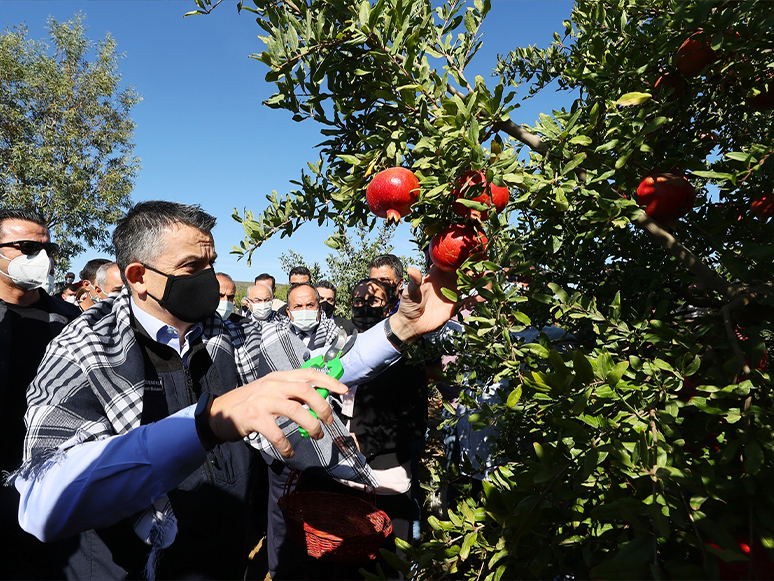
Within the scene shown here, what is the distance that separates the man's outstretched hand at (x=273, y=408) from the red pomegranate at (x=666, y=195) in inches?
38.5

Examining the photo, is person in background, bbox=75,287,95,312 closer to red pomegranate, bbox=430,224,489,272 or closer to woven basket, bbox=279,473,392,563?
woven basket, bbox=279,473,392,563

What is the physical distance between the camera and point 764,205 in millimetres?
1263

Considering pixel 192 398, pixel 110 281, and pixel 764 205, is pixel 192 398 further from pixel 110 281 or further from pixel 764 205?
pixel 110 281

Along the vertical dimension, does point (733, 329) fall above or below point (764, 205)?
below

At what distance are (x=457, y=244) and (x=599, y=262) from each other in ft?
1.77

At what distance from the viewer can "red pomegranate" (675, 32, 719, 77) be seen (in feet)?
3.82

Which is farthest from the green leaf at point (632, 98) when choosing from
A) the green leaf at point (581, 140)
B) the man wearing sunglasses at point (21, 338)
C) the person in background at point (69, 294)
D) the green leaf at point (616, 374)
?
the person in background at point (69, 294)

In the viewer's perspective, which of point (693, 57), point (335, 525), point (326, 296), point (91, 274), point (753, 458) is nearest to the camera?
point (753, 458)

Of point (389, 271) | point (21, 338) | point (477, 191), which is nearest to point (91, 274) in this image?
point (21, 338)

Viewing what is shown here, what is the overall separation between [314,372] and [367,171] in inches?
24.9

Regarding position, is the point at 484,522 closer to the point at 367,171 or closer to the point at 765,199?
the point at 367,171

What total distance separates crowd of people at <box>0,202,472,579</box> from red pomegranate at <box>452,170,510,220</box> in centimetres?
47

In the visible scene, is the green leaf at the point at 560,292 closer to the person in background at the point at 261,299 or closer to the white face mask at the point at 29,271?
the white face mask at the point at 29,271

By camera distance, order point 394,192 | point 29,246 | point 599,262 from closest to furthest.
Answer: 1. point 394,192
2. point 599,262
3. point 29,246
